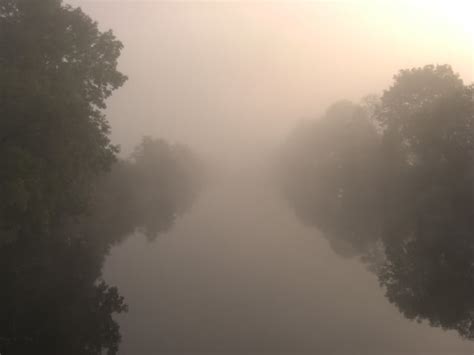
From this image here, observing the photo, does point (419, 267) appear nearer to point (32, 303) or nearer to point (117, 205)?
point (32, 303)

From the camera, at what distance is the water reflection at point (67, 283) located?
44.0 feet

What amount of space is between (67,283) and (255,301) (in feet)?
31.1

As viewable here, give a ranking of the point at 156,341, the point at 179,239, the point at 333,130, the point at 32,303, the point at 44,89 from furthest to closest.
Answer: the point at 333,130, the point at 179,239, the point at 44,89, the point at 32,303, the point at 156,341

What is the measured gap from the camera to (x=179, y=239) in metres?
30.9

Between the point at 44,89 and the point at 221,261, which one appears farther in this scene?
the point at 221,261

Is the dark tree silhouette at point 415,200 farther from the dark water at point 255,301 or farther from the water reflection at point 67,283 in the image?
the water reflection at point 67,283

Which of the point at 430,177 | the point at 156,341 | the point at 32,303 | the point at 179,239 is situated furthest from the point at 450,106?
the point at 32,303

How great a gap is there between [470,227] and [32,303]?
25.0m

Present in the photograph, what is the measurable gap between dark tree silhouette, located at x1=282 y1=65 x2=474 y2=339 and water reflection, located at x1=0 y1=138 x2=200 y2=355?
14.3 m

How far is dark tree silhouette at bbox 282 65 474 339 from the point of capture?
19156 millimetres

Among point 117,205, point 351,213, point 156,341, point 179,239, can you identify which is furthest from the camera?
point 117,205

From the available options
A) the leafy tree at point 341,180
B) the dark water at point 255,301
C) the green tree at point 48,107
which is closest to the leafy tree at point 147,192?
the green tree at point 48,107

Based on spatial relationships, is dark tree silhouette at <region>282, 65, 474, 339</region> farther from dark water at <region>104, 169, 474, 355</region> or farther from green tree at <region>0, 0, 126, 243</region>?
green tree at <region>0, 0, 126, 243</region>

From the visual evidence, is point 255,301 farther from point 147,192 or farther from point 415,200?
point 147,192
